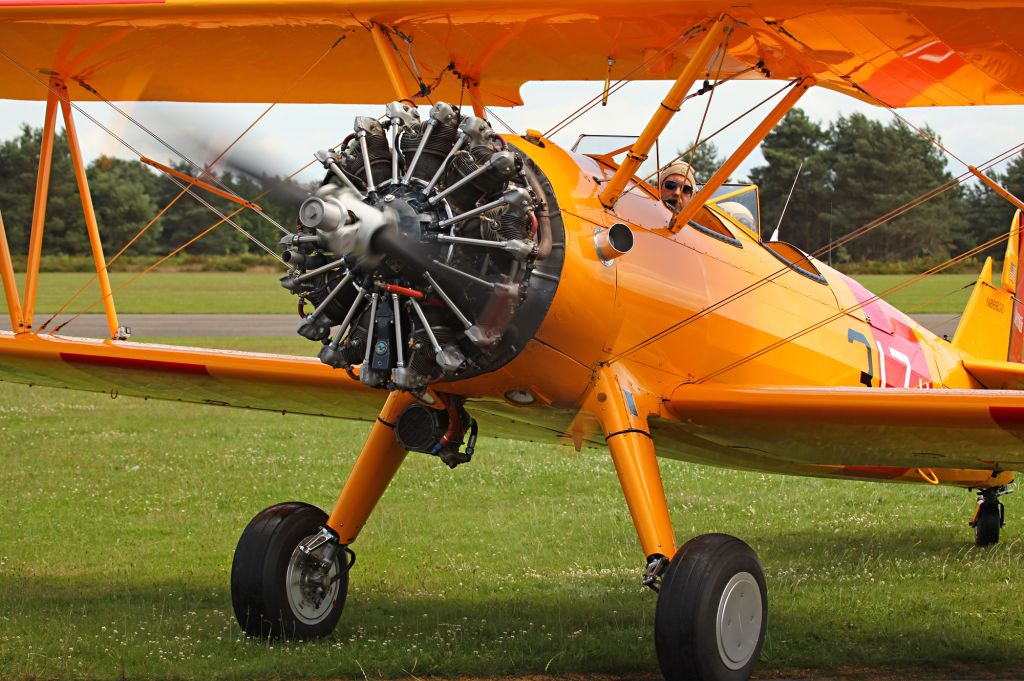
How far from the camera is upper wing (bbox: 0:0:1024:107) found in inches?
239

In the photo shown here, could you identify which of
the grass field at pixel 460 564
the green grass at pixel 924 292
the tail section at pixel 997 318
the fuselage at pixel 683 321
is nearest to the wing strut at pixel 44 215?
the grass field at pixel 460 564

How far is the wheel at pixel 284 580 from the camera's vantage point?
21.3 feet

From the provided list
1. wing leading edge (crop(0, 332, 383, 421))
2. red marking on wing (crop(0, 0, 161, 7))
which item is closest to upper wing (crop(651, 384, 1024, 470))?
wing leading edge (crop(0, 332, 383, 421))

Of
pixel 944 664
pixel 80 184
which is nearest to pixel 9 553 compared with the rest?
pixel 80 184

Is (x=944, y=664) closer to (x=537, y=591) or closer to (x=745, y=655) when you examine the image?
(x=745, y=655)

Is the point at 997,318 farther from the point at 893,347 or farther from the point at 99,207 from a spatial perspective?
the point at 99,207

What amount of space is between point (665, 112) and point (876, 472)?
10.9 feet

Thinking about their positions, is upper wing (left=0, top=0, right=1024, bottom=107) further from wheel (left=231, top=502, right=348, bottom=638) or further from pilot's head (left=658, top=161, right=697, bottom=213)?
wheel (left=231, top=502, right=348, bottom=638)

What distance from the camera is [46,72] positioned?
27.3 feet

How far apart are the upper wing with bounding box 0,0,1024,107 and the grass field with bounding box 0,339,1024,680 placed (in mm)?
2533

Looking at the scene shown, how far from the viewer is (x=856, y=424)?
6.04 m

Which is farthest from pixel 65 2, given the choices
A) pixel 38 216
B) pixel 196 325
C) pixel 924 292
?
pixel 924 292

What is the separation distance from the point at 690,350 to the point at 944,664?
84.5 inches

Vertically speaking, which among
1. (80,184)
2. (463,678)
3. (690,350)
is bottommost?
(463,678)
